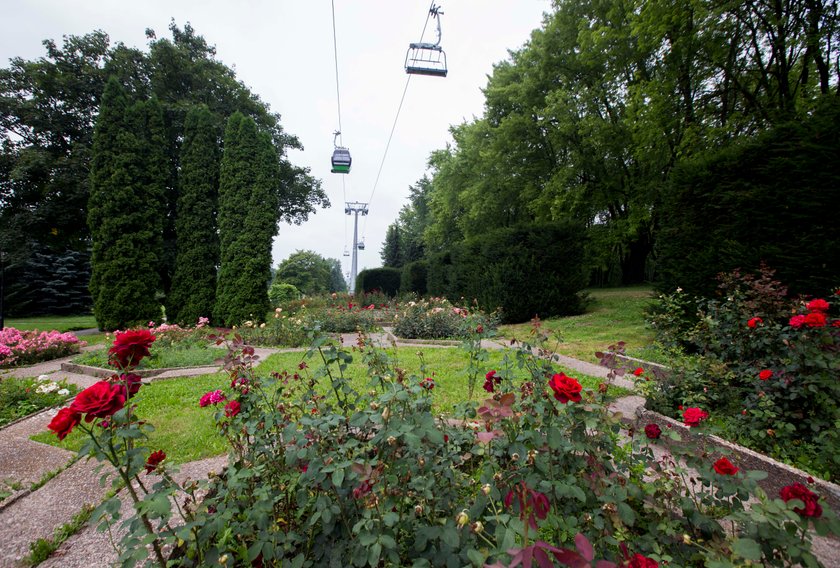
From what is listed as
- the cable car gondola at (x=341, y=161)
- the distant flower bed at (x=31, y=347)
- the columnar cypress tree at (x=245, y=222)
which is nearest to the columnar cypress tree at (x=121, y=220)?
the columnar cypress tree at (x=245, y=222)

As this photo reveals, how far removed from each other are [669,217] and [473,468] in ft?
16.4

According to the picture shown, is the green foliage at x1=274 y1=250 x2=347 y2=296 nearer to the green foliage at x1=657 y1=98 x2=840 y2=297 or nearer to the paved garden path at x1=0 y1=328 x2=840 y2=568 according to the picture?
the paved garden path at x1=0 y1=328 x2=840 y2=568

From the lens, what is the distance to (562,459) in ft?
4.32

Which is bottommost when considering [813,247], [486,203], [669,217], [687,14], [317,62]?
[813,247]

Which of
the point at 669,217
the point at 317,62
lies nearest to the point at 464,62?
the point at 317,62

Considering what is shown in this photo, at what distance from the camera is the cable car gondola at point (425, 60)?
722cm

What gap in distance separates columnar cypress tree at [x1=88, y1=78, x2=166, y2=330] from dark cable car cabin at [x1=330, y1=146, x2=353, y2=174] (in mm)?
6358

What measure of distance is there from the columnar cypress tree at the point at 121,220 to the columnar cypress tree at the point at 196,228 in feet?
2.32

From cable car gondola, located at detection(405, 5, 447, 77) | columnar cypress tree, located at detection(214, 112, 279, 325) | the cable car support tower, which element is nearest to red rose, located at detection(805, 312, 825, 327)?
cable car gondola, located at detection(405, 5, 447, 77)

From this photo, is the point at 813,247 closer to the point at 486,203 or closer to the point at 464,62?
the point at 464,62

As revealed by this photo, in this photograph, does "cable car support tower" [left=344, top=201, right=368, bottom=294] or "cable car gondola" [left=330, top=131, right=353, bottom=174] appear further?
"cable car support tower" [left=344, top=201, right=368, bottom=294]

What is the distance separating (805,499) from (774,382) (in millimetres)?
1945

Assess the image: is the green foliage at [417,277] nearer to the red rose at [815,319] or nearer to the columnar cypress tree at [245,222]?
the columnar cypress tree at [245,222]

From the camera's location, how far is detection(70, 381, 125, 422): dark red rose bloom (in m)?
0.98
